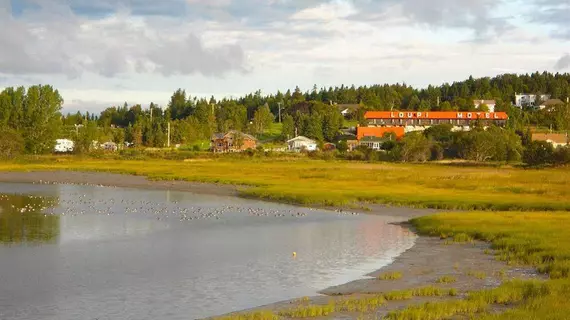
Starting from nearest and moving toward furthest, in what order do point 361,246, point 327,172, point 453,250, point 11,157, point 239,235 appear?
point 453,250 < point 361,246 < point 239,235 < point 327,172 < point 11,157

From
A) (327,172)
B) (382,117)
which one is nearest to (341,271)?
(327,172)

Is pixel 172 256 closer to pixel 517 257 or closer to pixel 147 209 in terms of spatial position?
Result: pixel 517 257

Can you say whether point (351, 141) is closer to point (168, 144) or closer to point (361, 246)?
point (168, 144)

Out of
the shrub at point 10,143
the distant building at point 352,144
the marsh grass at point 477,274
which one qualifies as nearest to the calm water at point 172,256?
the marsh grass at point 477,274

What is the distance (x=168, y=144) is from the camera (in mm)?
164875

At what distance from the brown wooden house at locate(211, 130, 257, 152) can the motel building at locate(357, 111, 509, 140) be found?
24892mm

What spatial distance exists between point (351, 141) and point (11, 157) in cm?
6880

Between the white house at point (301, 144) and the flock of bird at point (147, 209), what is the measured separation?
3658 inches

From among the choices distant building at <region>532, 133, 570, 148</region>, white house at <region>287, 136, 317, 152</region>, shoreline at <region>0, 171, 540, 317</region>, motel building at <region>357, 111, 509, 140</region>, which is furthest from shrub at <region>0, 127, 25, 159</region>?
shoreline at <region>0, 171, 540, 317</region>

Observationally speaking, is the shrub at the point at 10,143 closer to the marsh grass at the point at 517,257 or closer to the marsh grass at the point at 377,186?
the marsh grass at the point at 377,186

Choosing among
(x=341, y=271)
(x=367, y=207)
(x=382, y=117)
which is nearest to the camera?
(x=341, y=271)

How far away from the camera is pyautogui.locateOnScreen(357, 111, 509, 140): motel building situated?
522 feet

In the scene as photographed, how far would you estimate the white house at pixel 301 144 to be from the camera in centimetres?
15238

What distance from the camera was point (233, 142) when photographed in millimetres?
157750
